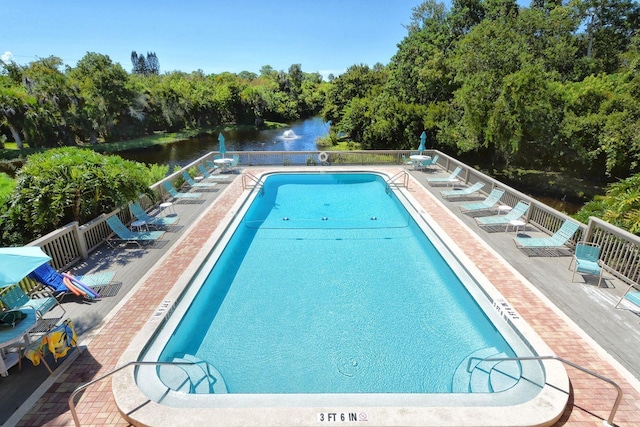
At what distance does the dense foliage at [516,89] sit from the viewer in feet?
55.2

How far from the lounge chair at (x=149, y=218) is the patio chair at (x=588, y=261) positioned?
9.70 meters

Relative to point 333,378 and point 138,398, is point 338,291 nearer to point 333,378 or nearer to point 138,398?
point 333,378

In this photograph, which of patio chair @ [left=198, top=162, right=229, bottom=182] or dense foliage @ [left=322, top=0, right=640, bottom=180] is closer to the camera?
patio chair @ [left=198, top=162, right=229, bottom=182]

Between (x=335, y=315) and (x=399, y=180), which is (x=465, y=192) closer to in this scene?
(x=399, y=180)

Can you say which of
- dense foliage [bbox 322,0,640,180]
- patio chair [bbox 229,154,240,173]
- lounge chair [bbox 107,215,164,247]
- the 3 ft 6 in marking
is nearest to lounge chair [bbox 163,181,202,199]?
lounge chair [bbox 107,215,164,247]

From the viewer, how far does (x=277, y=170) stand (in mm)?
15859

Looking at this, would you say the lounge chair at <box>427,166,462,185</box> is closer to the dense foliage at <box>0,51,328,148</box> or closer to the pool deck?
the pool deck

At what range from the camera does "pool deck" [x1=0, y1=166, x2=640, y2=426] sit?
421 cm

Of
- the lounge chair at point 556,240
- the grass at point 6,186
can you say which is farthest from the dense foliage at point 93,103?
the lounge chair at point 556,240

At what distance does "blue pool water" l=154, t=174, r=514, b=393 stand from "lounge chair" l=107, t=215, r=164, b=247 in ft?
6.08

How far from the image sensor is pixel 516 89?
16.4 meters

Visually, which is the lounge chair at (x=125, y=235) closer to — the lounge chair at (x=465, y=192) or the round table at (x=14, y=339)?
the round table at (x=14, y=339)

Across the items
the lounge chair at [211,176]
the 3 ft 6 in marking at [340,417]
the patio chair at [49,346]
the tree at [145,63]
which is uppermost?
the tree at [145,63]

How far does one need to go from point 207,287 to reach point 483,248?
6.46 metres
